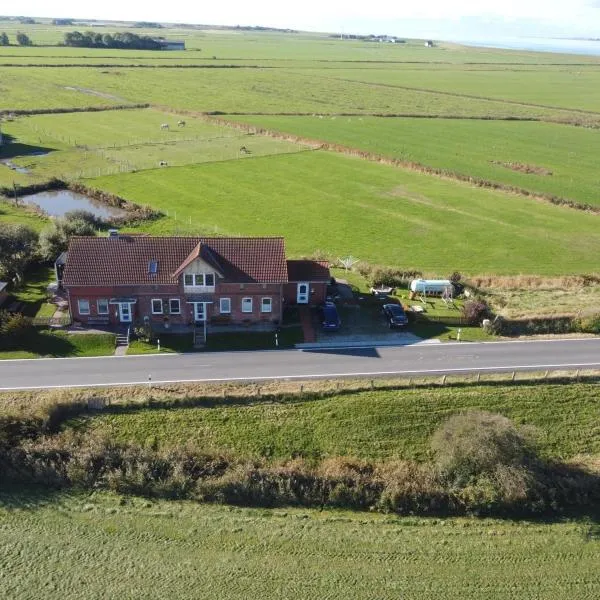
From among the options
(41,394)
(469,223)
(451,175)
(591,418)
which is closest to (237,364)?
(41,394)

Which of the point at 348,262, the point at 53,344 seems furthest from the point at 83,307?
the point at 348,262

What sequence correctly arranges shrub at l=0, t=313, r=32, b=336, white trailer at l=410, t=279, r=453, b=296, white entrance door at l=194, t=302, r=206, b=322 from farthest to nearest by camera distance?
1. white trailer at l=410, t=279, r=453, b=296
2. white entrance door at l=194, t=302, r=206, b=322
3. shrub at l=0, t=313, r=32, b=336

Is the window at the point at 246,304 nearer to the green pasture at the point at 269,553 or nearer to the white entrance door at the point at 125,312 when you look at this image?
the white entrance door at the point at 125,312

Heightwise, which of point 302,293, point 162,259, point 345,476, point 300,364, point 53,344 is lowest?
point 345,476

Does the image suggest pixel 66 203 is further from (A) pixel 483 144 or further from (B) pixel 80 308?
(A) pixel 483 144

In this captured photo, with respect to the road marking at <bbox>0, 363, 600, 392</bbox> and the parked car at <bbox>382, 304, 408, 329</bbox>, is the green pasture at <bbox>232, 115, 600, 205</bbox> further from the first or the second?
the road marking at <bbox>0, 363, 600, 392</bbox>

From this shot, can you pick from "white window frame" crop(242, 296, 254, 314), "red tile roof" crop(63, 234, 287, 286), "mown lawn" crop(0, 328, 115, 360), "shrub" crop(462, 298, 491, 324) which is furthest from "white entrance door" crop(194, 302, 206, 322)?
"shrub" crop(462, 298, 491, 324)
